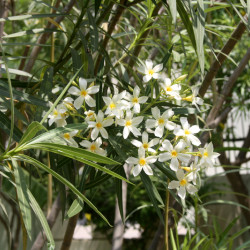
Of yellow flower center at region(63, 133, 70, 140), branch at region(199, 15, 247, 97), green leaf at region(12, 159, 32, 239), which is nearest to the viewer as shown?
green leaf at region(12, 159, 32, 239)

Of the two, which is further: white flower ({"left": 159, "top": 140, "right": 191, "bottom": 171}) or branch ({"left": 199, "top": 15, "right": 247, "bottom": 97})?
branch ({"left": 199, "top": 15, "right": 247, "bottom": 97})

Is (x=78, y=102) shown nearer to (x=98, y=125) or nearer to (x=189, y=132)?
(x=98, y=125)

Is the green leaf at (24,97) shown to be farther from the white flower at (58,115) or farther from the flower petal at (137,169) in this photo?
the flower petal at (137,169)

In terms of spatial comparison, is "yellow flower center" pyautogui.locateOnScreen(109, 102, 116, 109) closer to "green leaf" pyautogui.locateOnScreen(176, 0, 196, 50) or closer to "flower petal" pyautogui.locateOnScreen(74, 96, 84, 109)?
"flower petal" pyautogui.locateOnScreen(74, 96, 84, 109)

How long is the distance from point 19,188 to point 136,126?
0.22 metres

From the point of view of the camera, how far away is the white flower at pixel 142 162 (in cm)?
69

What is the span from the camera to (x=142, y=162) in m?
0.70

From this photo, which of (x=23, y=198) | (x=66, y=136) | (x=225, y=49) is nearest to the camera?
(x=23, y=198)

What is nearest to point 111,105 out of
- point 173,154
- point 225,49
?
point 173,154

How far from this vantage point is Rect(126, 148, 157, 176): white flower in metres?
0.69

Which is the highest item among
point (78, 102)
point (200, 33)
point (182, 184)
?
point (200, 33)

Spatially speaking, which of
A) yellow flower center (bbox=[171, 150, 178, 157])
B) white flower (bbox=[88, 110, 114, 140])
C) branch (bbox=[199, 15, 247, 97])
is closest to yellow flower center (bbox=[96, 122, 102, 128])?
white flower (bbox=[88, 110, 114, 140])

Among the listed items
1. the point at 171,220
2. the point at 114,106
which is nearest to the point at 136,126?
the point at 114,106

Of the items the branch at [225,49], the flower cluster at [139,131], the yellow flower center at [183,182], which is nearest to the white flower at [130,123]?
the flower cluster at [139,131]
